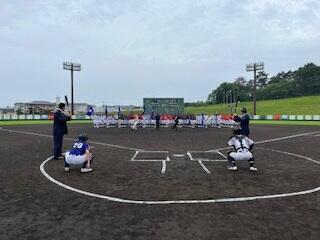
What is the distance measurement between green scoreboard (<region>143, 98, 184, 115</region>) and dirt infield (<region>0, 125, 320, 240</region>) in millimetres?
33248

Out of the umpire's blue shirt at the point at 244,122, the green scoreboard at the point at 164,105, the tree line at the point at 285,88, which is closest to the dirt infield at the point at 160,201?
the umpire's blue shirt at the point at 244,122

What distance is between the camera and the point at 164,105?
45.9 m

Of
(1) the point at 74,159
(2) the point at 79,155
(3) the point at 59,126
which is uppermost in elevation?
(3) the point at 59,126

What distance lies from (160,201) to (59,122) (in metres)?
7.06

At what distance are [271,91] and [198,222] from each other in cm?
14445

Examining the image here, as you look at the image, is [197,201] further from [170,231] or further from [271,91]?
[271,91]

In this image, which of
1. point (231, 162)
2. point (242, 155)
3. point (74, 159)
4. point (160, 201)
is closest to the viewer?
point (160, 201)

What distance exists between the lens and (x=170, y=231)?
18.1 feet

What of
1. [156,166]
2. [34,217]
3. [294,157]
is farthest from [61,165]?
[294,157]

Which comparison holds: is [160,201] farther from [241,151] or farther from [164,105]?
[164,105]

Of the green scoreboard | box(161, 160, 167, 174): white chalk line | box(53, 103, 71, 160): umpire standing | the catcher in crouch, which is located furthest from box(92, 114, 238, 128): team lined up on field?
the catcher in crouch

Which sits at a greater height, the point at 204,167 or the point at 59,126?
the point at 59,126

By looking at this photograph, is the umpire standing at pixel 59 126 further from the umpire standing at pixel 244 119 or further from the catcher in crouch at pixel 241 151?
the umpire standing at pixel 244 119

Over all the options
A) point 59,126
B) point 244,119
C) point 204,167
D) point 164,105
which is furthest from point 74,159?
point 164,105
